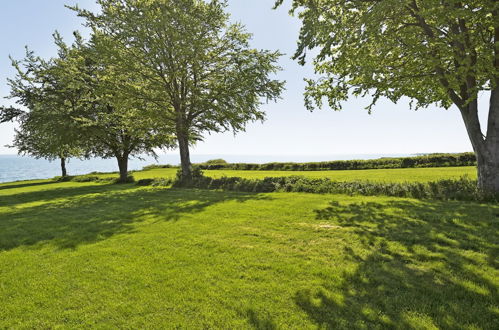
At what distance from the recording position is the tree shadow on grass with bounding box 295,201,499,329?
365 centimetres

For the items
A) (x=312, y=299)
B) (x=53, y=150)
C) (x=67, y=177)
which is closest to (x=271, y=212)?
(x=312, y=299)

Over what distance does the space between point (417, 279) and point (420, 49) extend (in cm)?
891

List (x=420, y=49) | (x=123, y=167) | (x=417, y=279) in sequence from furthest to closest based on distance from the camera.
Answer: (x=123, y=167)
(x=420, y=49)
(x=417, y=279)

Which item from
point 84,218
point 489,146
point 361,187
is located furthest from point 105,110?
point 489,146

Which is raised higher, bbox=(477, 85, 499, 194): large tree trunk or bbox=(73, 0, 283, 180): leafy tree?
bbox=(73, 0, 283, 180): leafy tree

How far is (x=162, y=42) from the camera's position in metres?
17.1

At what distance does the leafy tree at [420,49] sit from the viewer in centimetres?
905

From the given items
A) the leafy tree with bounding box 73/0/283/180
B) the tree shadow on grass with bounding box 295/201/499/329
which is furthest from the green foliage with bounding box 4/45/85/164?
the tree shadow on grass with bounding box 295/201/499/329

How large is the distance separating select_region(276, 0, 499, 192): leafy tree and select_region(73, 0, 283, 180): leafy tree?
22.5 feet

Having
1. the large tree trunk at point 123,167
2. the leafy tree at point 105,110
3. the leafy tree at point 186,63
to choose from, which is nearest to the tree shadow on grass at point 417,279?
the leafy tree at point 186,63

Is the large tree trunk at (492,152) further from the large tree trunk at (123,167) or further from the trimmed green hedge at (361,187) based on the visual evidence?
the large tree trunk at (123,167)

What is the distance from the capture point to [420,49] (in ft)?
31.1

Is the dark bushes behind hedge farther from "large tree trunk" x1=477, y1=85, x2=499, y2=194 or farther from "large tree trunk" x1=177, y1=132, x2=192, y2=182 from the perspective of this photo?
"large tree trunk" x1=177, y1=132, x2=192, y2=182

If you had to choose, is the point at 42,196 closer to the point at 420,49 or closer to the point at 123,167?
the point at 123,167
